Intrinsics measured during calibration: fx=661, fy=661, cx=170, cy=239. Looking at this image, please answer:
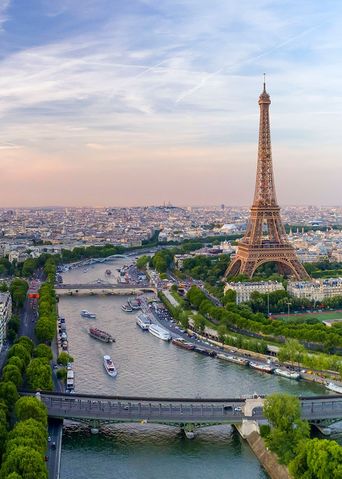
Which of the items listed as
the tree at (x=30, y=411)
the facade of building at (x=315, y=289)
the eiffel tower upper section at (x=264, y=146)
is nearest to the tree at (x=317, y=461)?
the tree at (x=30, y=411)

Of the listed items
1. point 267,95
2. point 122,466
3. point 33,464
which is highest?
point 267,95

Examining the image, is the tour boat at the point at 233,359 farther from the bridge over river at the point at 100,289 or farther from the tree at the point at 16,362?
the bridge over river at the point at 100,289

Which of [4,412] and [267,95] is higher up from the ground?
[267,95]

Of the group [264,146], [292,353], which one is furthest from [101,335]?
[264,146]

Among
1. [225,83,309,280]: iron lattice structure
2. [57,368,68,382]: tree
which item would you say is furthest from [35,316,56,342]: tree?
[225,83,309,280]: iron lattice structure

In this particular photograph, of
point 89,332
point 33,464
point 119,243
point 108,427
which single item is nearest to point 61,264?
point 119,243

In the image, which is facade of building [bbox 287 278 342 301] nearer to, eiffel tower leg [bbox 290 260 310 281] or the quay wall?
eiffel tower leg [bbox 290 260 310 281]

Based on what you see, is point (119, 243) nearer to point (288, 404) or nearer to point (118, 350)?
point (118, 350)
